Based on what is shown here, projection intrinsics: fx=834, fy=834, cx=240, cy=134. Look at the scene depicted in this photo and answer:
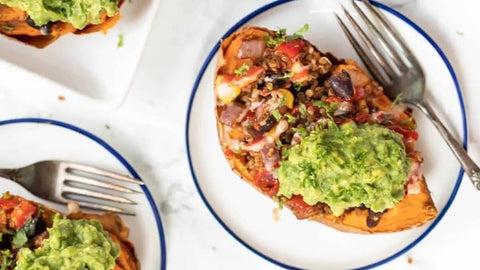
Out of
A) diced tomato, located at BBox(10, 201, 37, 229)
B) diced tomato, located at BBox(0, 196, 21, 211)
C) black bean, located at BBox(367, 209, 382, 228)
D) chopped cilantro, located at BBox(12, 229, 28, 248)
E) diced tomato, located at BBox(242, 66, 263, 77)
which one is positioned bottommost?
black bean, located at BBox(367, 209, 382, 228)

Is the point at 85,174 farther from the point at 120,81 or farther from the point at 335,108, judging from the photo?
the point at 335,108

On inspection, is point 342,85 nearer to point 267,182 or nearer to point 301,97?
point 301,97

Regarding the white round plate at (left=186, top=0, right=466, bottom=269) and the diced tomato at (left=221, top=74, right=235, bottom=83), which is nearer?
the diced tomato at (left=221, top=74, right=235, bottom=83)

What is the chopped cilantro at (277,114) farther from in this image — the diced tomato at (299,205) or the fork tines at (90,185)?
the fork tines at (90,185)

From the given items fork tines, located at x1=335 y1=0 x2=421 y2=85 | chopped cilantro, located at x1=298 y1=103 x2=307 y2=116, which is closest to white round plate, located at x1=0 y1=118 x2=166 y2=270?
chopped cilantro, located at x1=298 y1=103 x2=307 y2=116

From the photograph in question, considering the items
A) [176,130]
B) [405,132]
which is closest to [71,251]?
[176,130]

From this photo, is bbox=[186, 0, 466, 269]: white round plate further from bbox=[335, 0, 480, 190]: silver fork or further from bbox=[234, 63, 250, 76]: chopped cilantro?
bbox=[234, 63, 250, 76]: chopped cilantro

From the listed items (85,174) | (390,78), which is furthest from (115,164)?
(390,78)
